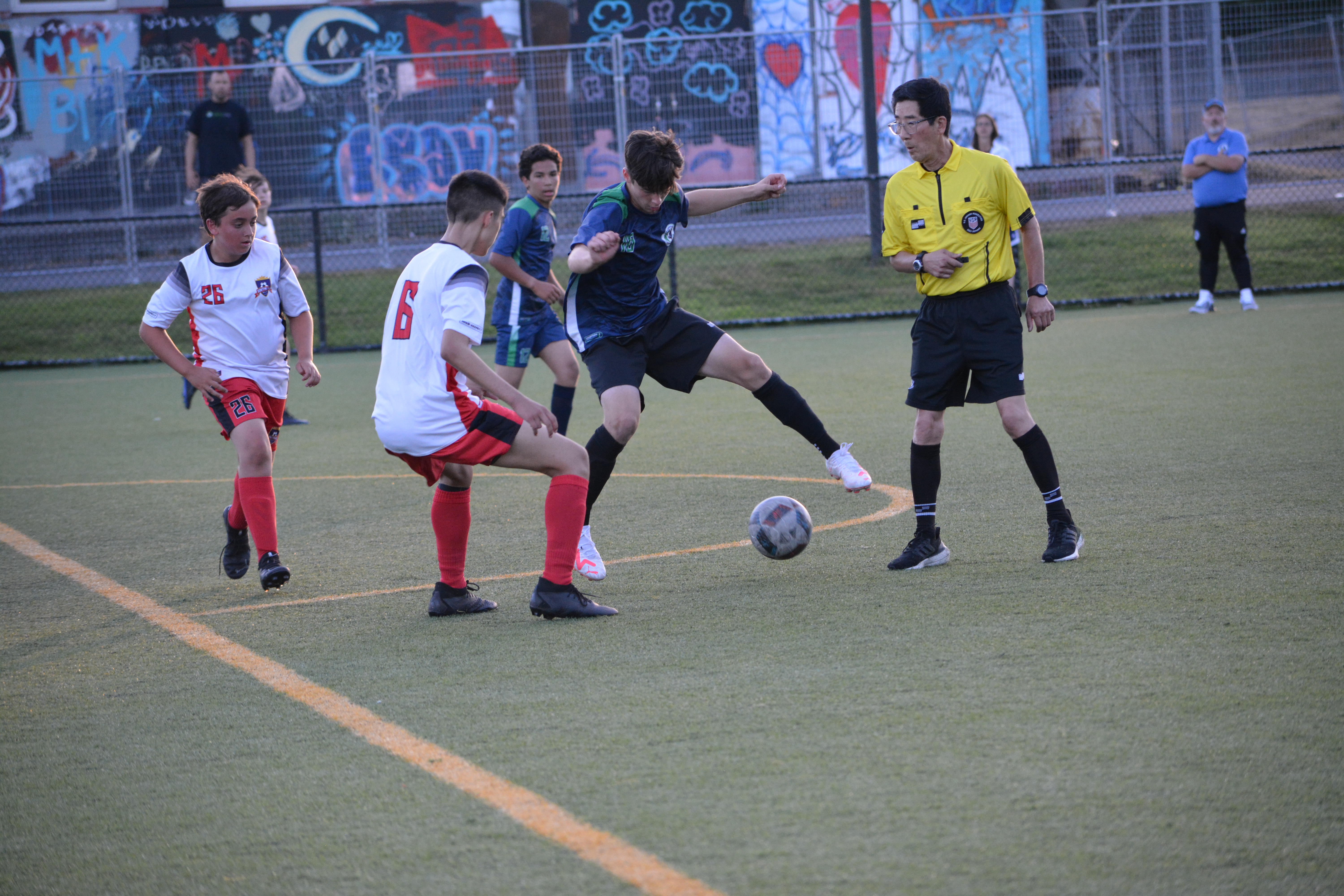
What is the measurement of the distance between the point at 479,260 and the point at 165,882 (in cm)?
292

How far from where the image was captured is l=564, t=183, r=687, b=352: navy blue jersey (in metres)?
5.68

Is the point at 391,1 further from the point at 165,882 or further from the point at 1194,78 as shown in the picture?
the point at 165,882

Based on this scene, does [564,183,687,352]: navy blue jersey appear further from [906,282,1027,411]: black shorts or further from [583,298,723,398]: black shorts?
[906,282,1027,411]: black shorts

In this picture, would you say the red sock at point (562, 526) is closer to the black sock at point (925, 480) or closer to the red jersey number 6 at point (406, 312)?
the red jersey number 6 at point (406, 312)

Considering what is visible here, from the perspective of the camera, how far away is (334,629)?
4871mm

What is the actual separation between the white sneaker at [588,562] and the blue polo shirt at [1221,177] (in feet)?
35.6

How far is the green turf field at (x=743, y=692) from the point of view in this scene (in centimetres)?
279

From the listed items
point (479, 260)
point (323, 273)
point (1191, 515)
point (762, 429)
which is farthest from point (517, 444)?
point (323, 273)

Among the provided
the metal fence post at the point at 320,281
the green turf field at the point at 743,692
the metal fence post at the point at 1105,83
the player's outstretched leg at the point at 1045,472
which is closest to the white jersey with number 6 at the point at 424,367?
the green turf field at the point at 743,692

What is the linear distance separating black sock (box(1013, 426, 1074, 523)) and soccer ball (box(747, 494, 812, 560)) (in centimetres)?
91

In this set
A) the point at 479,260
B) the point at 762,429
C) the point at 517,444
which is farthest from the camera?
the point at 762,429

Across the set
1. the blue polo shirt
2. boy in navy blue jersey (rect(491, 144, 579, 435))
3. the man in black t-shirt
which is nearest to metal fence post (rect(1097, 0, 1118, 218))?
the blue polo shirt

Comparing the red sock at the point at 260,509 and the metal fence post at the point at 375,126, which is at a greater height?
the metal fence post at the point at 375,126

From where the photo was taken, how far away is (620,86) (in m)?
17.5
